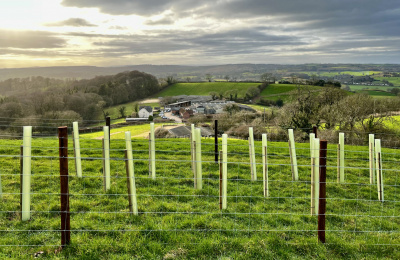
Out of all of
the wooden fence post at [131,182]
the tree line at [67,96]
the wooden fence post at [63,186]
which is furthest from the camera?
the tree line at [67,96]

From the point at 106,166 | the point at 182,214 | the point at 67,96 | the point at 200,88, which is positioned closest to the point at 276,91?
the point at 200,88

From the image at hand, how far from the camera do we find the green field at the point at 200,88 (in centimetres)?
8770

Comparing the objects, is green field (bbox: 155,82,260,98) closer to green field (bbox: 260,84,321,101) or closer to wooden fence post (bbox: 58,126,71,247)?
green field (bbox: 260,84,321,101)

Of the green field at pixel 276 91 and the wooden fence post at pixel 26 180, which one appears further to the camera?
the green field at pixel 276 91

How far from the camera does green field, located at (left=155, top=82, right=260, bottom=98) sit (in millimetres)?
87700

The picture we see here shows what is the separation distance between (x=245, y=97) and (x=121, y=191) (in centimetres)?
6938

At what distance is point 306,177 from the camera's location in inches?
420

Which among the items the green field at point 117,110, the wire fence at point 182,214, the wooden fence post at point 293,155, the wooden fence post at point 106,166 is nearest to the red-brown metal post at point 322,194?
the wire fence at point 182,214

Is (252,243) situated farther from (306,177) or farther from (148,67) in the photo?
(148,67)

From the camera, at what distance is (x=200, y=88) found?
3770 inches

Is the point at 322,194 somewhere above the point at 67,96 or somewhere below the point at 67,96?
below

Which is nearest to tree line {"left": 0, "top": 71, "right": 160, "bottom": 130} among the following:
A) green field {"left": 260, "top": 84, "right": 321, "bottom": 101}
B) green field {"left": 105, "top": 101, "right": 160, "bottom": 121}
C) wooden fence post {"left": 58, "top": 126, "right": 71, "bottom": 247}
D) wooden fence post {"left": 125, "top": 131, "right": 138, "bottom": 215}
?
green field {"left": 105, "top": 101, "right": 160, "bottom": 121}

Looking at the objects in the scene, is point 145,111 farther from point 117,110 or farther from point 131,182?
point 131,182

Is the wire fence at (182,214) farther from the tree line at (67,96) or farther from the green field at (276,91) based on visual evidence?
the green field at (276,91)
